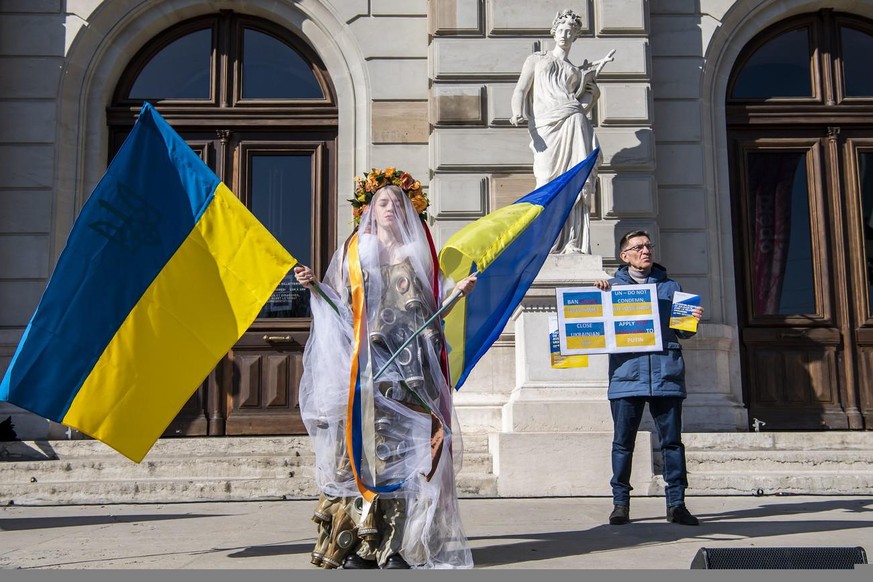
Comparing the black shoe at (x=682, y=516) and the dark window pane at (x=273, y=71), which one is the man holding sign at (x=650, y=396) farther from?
the dark window pane at (x=273, y=71)

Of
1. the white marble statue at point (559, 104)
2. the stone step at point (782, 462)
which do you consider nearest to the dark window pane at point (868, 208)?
the stone step at point (782, 462)

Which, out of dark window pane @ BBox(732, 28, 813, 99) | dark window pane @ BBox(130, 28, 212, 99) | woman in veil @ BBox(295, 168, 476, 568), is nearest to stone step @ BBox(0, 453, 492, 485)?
woman in veil @ BBox(295, 168, 476, 568)

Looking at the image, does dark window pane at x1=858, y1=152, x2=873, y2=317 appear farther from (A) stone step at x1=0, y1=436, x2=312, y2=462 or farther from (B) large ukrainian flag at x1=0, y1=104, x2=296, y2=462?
(B) large ukrainian flag at x1=0, y1=104, x2=296, y2=462

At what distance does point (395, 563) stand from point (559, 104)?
673 cm

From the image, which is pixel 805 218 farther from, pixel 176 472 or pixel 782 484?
pixel 176 472

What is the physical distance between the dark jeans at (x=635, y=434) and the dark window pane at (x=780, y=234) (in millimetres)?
5856

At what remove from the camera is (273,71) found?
507 inches

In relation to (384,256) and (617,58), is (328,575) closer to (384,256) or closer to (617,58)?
(384,256)

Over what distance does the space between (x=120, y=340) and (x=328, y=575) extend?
84.4 inches

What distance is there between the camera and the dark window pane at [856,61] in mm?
12898

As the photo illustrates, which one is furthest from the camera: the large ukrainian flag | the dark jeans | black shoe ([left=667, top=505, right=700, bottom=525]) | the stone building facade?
the stone building facade

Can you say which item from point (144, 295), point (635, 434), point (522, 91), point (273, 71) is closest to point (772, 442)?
point (635, 434)

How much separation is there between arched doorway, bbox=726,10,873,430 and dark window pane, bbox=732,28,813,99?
0.04 ft

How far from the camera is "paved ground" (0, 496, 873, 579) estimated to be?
532 centimetres
